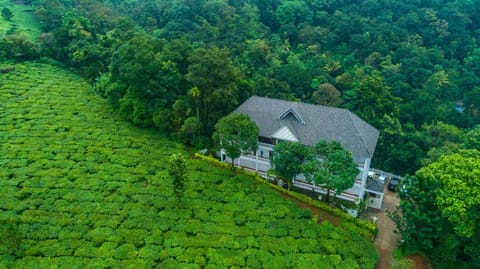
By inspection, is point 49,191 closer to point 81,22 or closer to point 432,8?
point 81,22

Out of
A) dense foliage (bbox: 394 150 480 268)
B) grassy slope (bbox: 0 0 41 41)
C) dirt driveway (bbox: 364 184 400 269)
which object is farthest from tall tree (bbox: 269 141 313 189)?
grassy slope (bbox: 0 0 41 41)

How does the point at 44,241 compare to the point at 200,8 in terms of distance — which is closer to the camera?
the point at 44,241

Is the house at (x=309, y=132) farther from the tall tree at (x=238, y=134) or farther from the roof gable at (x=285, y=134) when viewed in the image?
the tall tree at (x=238, y=134)

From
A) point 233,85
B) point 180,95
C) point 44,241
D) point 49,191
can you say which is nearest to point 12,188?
point 49,191

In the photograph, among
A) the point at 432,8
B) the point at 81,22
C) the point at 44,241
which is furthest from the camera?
the point at 432,8

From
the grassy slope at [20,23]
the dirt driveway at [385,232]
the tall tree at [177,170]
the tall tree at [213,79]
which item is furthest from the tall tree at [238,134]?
the grassy slope at [20,23]

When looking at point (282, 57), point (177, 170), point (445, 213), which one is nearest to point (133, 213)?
point (177, 170)

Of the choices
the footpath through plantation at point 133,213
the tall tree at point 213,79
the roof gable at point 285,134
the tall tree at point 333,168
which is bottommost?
the footpath through plantation at point 133,213
